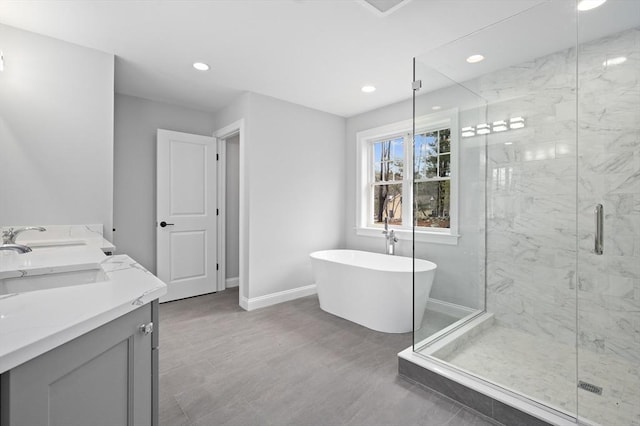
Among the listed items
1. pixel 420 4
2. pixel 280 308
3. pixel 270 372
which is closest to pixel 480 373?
pixel 270 372

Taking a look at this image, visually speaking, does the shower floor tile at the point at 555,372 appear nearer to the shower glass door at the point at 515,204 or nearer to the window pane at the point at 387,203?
the shower glass door at the point at 515,204

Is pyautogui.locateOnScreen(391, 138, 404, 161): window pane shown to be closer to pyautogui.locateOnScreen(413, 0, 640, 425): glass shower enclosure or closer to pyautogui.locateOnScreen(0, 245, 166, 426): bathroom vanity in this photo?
pyautogui.locateOnScreen(413, 0, 640, 425): glass shower enclosure

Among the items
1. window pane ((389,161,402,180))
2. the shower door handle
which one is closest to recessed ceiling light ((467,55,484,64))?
the shower door handle

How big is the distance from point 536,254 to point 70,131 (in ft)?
12.5

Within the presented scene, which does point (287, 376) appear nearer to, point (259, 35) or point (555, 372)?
point (555, 372)

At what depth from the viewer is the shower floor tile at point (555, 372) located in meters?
1.65

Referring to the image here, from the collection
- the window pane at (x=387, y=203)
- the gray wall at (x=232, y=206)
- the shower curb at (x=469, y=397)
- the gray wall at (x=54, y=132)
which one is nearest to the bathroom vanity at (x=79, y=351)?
the gray wall at (x=54, y=132)

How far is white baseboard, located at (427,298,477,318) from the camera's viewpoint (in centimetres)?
246

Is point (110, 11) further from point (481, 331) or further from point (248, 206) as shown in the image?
point (481, 331)

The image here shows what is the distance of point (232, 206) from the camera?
4359 mm

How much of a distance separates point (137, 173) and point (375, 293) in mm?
3092

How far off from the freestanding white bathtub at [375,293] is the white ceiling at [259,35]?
183 centimetres

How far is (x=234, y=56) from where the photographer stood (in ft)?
8.68

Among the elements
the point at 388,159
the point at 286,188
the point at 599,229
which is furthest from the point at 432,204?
the point at 286,188
